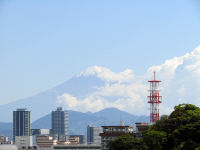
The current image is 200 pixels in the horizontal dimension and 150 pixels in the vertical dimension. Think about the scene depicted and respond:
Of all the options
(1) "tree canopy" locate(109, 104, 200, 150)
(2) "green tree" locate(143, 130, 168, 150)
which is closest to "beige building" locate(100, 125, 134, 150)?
(1) "tree canopy" locate(109, 104, 200, 150)

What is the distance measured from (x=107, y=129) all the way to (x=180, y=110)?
6585cm

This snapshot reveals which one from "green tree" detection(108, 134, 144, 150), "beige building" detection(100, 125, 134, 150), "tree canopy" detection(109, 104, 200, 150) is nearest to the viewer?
"tree canopy" detection(109, 104, 200, 150)

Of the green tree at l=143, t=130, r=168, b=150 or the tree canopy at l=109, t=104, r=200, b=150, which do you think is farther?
the green tree at l=143, t=130, r=168, b=150

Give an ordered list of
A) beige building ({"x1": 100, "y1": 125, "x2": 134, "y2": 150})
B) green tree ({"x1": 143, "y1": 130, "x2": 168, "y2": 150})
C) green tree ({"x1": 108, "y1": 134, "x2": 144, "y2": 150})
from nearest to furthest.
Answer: green tree ({"x1": 143, "y1": 130, "x2": 168, "y2": 150}) < green tree ({"x1": 108, "y1": 134, "x2": 144, "y2": 150}) < beige building ({"x1": 100, "y1": 125, "x2": 134, "y2": 150})

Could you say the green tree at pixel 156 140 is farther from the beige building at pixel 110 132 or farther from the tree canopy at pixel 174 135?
the beige building at pixel 110 132

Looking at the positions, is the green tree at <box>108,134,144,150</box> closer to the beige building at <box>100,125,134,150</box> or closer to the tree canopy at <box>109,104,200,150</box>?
the tree canopy at <box>109,104,200,150</box>

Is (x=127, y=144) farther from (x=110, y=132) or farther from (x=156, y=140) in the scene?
(x=110, y=132)

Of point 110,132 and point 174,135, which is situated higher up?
point 174,135

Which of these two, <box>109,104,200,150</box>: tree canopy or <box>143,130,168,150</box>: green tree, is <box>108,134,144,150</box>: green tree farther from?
<box>143,130,168,150</box>: green tree

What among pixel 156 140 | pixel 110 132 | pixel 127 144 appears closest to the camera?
pixel 156 140

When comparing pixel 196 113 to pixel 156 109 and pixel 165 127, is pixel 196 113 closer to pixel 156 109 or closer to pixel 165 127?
pixel 165 127

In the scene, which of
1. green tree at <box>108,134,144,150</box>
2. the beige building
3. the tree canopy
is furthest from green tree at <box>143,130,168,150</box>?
the beige building

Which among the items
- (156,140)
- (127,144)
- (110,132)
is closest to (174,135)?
(156,140)

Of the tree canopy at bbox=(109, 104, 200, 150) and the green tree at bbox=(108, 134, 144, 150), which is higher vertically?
the tree canopy at bbox=(109, 104, 200, 150)
